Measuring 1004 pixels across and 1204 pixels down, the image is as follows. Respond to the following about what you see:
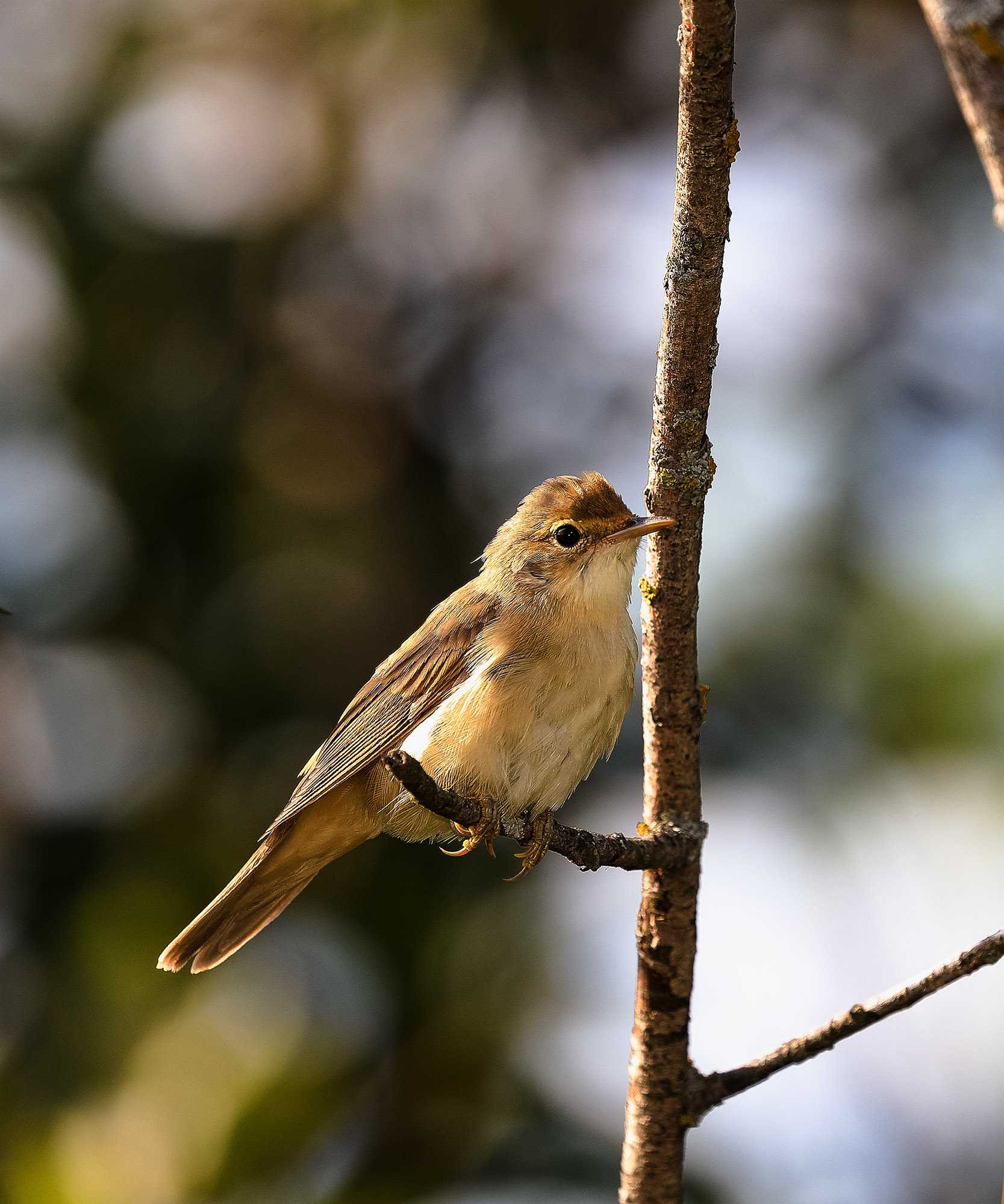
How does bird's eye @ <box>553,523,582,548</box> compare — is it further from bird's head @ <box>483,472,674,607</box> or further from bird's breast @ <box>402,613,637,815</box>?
bird's breast @ <box>402,613,637,815</box>

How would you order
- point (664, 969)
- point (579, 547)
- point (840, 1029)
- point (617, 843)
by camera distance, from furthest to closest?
point (579, 547) → point (664, 969) → point (617, 843) → point (840, 1029)

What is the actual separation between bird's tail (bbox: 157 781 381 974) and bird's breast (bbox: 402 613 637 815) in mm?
298

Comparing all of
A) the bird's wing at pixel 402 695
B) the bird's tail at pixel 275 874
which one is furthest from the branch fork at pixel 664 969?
the bird's tail at pixel 275 874

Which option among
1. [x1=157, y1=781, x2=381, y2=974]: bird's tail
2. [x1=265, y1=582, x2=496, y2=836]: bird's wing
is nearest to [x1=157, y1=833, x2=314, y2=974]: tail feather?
[x1=157, y1=781, x2=381, y2=974]: bird's tail

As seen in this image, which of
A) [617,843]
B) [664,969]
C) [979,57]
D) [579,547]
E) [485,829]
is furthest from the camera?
[579,547]

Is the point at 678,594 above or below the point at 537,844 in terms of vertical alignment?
above

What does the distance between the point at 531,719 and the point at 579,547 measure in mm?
603

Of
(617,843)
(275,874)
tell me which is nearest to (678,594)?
(617,843)

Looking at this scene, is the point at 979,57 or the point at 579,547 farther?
the point at 579,547

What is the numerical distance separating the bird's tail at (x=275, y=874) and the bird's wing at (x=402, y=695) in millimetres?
93

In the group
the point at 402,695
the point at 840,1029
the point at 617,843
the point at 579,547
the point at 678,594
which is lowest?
the point at 840,1029

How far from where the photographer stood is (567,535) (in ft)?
11.7

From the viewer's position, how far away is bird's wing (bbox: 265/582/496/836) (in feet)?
11.2

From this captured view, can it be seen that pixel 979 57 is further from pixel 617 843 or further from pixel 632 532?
pixel 632 532
